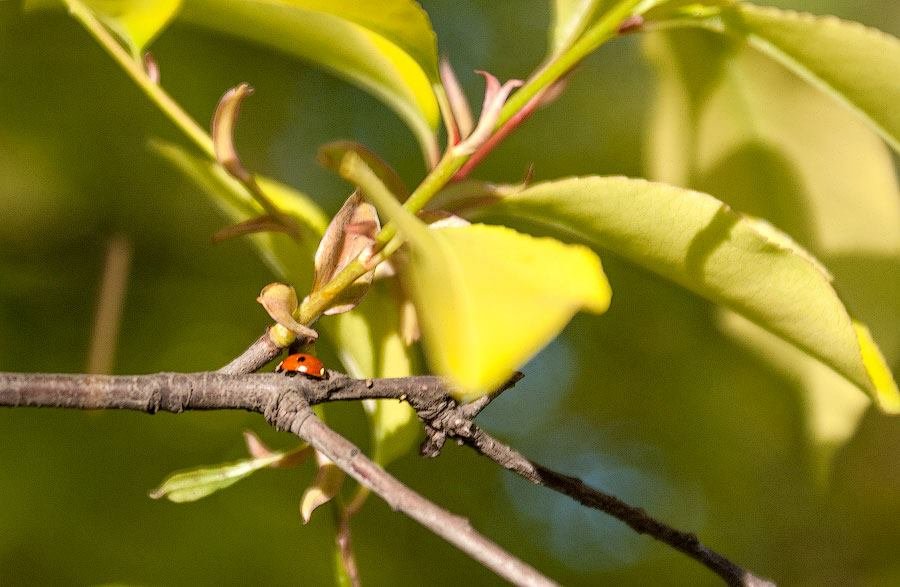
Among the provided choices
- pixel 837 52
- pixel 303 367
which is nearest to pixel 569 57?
pixel 837 52

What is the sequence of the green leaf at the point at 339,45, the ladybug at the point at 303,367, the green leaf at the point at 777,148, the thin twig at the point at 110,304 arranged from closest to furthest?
the ladybug at the point at 303,367
the green leaf at the point at 339,45
the green leaf at the point at 777,148
the thin twig at the point at 110,304

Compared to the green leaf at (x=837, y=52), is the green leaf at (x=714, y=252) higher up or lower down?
lower down

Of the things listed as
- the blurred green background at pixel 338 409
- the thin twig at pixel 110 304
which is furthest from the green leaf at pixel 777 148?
the thin twig at pixel 110 304

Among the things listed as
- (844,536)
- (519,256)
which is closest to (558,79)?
(519,256)

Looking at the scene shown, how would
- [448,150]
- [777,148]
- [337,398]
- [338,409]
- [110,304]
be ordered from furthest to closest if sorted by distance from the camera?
[338,409] < [110,304] < [777,148] < [448,150] < [337,398]

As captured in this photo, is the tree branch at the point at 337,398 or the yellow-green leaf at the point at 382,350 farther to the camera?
the yellow-green leaf at the point at 382,350

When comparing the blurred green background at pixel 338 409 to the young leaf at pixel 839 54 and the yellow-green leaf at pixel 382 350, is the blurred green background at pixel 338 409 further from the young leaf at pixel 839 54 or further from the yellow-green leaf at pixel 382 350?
the yellow-green leaf at pixel 382 350

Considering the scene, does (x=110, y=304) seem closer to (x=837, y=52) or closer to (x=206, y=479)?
(x=206, y=479)
